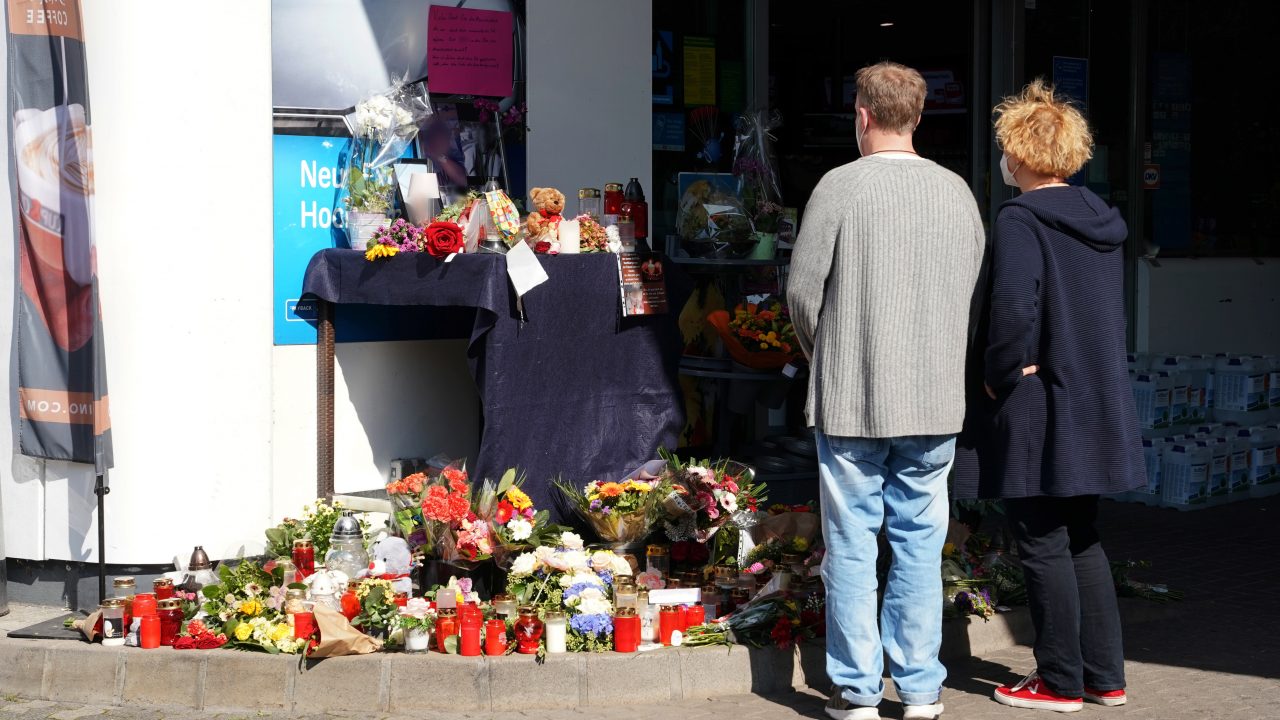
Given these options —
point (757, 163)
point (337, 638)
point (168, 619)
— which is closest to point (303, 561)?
point (168, 619)

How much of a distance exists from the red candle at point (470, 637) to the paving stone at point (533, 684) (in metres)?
0.09

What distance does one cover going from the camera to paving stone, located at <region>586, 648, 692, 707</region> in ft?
16.1

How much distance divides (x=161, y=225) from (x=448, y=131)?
5.69 feet

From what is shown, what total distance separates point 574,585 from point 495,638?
38cm

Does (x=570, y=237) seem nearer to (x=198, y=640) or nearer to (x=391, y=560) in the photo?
(x=391, y=560)

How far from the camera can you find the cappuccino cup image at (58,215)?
560 cm

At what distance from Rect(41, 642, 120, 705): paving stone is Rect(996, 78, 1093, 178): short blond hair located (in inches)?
140

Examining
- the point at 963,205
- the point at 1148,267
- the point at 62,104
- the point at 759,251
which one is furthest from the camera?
the point at 1148,267

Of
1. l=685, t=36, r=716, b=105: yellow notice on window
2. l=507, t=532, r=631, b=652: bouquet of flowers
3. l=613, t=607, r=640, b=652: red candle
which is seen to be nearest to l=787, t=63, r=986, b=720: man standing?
l=613, t=607, r=640, b=652: red candle

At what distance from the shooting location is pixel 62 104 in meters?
5.59

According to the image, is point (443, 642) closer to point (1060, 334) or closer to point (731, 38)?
point (1060, 334)

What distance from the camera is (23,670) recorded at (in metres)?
5.27

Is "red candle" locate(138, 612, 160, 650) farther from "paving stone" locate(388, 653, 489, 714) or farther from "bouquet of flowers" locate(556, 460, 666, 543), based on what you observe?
"bouquet of flowers" locate(556, 460, 666, 543)

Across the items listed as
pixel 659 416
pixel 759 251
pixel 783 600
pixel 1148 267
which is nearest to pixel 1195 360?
pixel 1148 267
